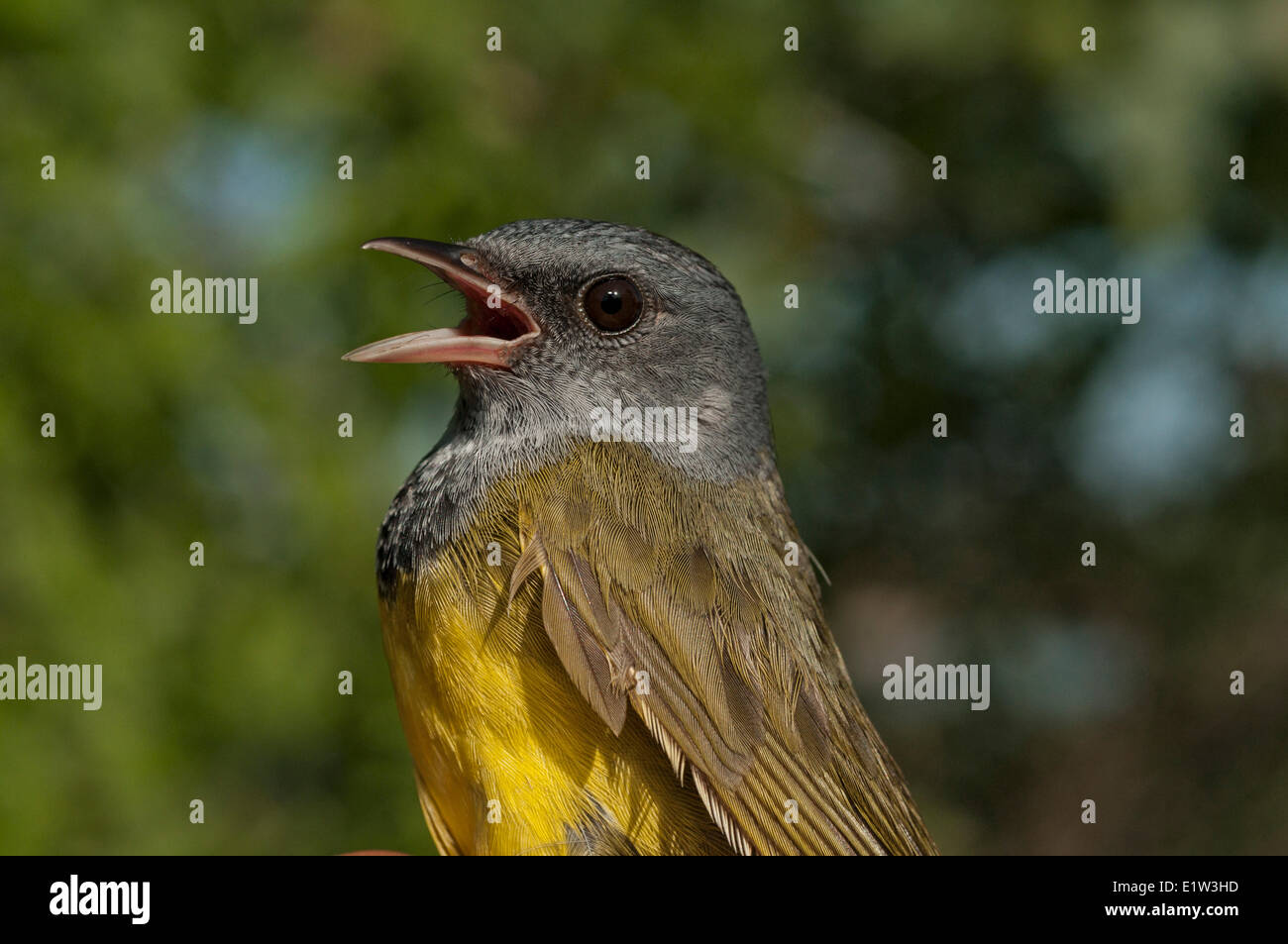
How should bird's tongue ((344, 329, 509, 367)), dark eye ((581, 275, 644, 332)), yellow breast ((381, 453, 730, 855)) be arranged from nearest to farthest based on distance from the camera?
1. yellow breast ((381, 453, 730, 855))
2. bird's tongue ((344, 329, 509, 367))
3. dark eye ((581, 275, 644, 332))

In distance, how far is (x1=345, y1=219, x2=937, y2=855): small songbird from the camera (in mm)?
2668

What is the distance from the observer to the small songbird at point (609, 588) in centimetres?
267

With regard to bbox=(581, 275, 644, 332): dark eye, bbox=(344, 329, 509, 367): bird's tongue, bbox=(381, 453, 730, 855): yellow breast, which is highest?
bbox=(581, 275, 644, 332): dark eye

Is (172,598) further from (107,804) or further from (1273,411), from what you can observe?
(1273,411)

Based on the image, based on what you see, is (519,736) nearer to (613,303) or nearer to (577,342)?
(577,342)

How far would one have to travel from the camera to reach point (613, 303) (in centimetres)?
318

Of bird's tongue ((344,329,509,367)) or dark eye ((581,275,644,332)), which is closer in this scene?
bird's tongue ((344,329,509,367))

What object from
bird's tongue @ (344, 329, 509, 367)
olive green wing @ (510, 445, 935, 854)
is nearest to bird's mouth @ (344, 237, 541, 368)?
bird's tongue @ (344, 329, 509, 367)

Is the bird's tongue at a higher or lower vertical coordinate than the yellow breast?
higher

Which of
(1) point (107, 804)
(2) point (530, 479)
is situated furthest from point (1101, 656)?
(1) point (107, 804)

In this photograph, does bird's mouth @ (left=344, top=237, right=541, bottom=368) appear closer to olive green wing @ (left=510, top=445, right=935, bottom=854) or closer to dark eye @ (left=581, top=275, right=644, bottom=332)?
dark eye @ (left=581, top=275, right=644, bottom=332)

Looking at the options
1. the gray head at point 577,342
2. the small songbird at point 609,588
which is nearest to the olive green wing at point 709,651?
the small songbird at point 609,588

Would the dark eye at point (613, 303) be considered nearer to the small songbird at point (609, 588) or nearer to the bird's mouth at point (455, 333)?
the small songbird at point (609, 588)
